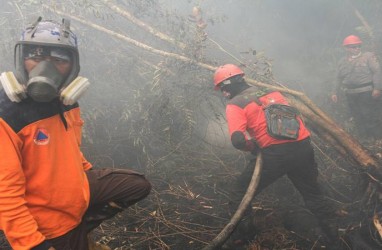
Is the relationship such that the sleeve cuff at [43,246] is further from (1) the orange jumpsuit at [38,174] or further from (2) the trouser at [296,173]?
(2) the trouser at [296,173]

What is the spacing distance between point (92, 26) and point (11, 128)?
6.41 meters

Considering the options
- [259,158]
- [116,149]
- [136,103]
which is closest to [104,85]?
[136,103]

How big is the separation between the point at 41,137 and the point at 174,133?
4200 millimetres

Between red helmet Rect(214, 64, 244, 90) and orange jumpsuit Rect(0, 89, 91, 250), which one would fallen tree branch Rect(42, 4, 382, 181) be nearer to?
red helmet Rect(214, 64, 244, 90)

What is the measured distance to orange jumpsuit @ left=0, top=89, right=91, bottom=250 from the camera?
5.98ft

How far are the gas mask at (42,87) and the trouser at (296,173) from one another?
260 centimetres

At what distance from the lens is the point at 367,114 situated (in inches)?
299

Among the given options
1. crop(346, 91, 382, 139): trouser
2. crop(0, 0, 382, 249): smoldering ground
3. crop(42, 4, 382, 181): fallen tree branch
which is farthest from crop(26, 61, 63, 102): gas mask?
crop(346, 91, 382, 139): trouser

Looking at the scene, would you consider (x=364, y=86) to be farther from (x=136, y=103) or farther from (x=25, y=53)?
(x=25, y=53)

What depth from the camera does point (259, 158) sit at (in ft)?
13.4

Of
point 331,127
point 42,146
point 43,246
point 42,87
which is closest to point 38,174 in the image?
point 42,146

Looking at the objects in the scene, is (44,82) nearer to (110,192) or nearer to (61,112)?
(61,112)

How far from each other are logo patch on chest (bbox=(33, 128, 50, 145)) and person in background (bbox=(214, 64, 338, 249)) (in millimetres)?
2391

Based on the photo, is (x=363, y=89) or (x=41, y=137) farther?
(x=363, y=89)
